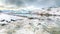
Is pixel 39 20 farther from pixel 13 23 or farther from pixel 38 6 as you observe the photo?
pixel 38 6

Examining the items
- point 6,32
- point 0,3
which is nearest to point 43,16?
point 6,32

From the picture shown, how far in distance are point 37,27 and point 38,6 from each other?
3.37 feet

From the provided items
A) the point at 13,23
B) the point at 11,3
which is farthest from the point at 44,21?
the point at 11,3

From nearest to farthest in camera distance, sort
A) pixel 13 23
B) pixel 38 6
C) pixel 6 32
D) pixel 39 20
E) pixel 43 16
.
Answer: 1. pixel 6 32
2. pixel 13 23
3. pixel 39 20
4. pixel 43 16
5. pixel 38 6

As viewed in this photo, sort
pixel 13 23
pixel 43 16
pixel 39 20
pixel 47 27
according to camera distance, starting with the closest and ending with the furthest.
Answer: pixel 47 27 → pixel 13 23 → pixel 39 20 → pixel 43 16

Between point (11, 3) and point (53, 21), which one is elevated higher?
point (11, 3)

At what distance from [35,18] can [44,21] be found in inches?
6.7

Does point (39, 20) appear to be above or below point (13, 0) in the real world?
below

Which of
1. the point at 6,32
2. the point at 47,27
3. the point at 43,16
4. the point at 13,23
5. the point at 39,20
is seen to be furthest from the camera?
the point at 43,16

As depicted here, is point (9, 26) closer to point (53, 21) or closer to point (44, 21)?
point (44, 21)

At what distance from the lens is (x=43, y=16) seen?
190 centimetres

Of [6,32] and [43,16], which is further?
[43,16]

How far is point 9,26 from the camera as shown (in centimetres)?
152

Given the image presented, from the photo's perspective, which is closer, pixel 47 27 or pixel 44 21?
pixel 47 27
